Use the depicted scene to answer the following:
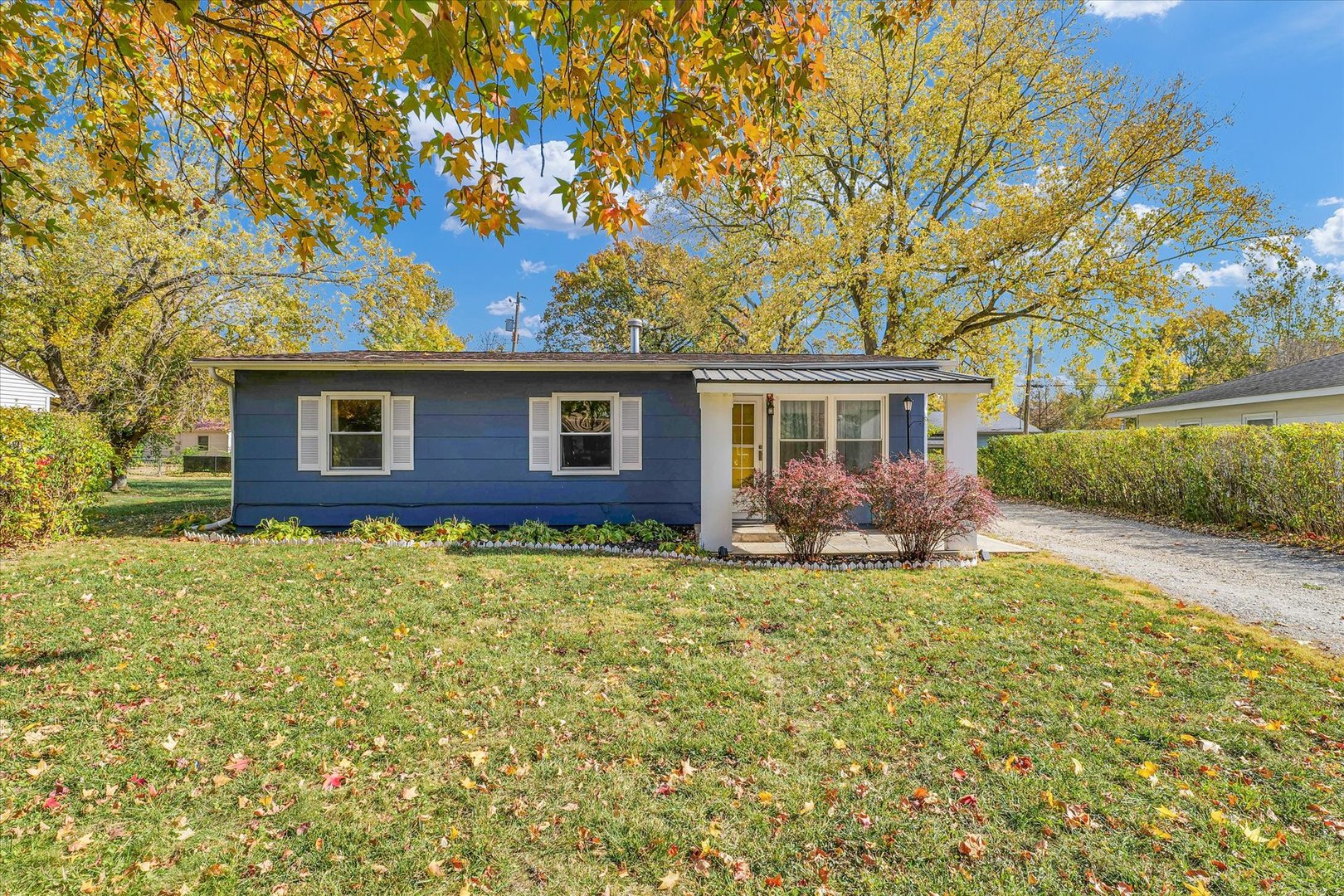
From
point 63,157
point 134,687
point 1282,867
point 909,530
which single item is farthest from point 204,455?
point 1282,867

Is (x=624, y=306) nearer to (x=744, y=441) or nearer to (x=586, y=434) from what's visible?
(x=744, y=441)

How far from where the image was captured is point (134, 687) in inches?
141

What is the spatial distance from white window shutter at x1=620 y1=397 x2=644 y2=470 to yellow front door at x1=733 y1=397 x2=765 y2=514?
1844 mm

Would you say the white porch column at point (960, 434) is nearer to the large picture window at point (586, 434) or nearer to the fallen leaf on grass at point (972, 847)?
the large picture window at point (586, 434)

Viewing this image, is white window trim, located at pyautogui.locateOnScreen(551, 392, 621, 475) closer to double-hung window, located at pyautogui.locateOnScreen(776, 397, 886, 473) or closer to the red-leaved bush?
double-hung window, located at pyautogui.locateOnScreen(776, 397, 886, 473)

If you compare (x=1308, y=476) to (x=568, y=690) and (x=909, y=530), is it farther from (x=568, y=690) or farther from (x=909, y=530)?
(x=568, y=690)

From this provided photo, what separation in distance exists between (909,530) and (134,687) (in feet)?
23.9

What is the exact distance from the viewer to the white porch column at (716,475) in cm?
771

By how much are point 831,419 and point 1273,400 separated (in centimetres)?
1221

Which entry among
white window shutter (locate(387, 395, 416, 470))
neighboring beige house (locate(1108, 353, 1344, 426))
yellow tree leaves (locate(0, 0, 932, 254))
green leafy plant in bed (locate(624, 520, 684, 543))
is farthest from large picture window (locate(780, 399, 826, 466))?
neighboring beige house (locate(1108, 353, 1344, 426))

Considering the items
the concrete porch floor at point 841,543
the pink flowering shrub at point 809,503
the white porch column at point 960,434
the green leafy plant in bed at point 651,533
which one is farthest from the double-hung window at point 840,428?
Answer: the pink flowering shrub at point 809,503

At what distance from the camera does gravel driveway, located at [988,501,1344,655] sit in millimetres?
5238

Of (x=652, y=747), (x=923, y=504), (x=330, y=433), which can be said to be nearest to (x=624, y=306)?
(x=330, y=433)

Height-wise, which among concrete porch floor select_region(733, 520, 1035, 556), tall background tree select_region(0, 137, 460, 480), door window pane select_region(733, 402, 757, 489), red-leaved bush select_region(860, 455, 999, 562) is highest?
tall background tree select_region(0, 137, 460, 480)
